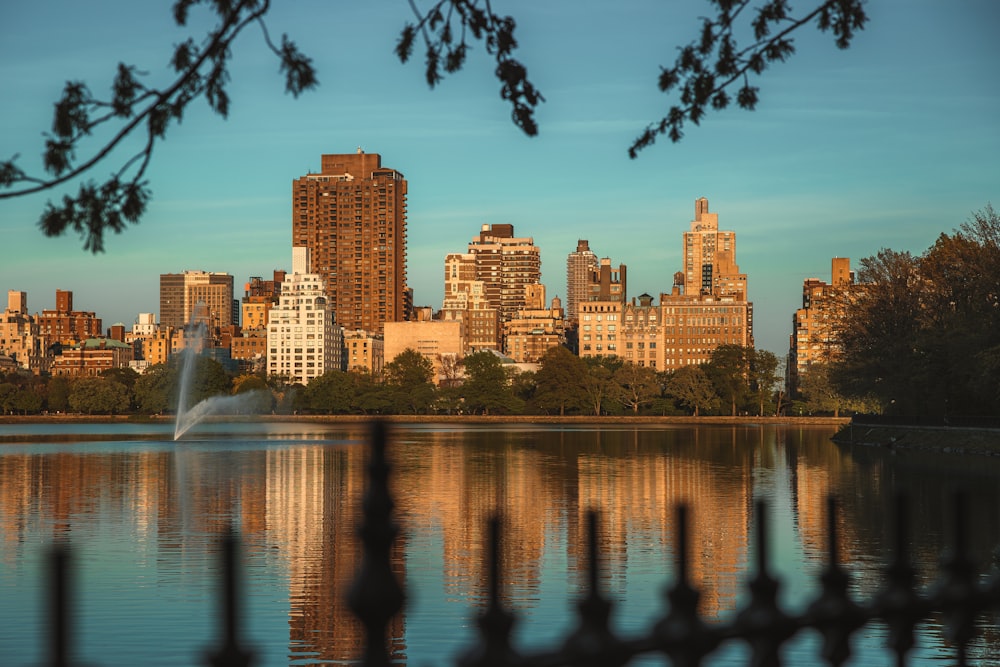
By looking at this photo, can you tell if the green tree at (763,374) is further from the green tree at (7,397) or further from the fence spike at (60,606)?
the fence spike at (60,606)

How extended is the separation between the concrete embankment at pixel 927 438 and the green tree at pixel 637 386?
6082 centimetres

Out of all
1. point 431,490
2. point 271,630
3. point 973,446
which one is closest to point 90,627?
point 271,630

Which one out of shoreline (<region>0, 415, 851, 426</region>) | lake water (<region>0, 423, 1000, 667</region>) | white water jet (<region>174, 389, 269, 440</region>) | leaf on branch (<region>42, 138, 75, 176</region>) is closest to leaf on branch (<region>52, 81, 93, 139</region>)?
leaf on branch (<region>42, 138, 75, 176</region>)

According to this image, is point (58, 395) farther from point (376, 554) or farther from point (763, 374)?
point (376, 554)

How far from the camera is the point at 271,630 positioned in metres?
18.5

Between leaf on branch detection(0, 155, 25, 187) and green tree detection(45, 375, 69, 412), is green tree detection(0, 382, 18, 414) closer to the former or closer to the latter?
green tree detection(45, 375, 69, 412)

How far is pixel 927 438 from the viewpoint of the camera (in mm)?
66125

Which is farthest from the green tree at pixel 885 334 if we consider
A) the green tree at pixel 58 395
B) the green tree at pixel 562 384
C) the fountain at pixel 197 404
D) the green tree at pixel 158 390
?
the green tree at pixel 58 395

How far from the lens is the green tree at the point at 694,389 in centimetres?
14088

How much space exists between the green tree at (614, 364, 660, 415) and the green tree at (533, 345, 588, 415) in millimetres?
4517

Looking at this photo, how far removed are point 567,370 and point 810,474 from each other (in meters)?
97.5

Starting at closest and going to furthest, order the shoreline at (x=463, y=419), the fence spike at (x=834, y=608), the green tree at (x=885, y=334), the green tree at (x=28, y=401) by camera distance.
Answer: the fence spike at (x=834, y=608) → the green tree at (x=885, y=334) → the shoreline at (x=463, y=419) → the green tree at (x=28, y=401)

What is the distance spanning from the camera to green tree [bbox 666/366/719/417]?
5546 inches

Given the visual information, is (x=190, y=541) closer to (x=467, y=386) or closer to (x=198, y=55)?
(x=198, y=55)
